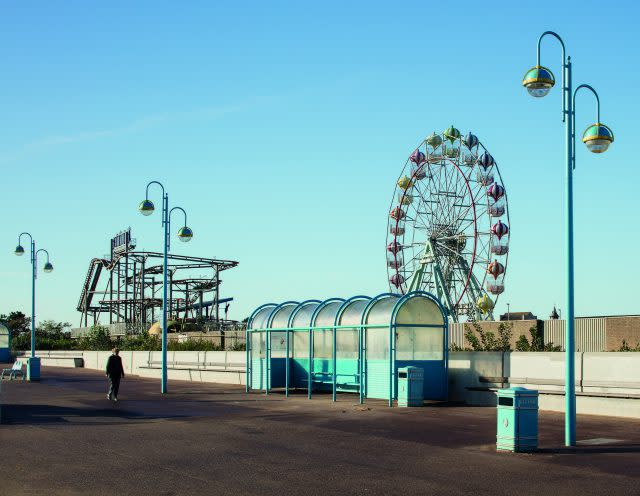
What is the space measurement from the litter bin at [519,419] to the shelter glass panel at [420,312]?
29.6ft

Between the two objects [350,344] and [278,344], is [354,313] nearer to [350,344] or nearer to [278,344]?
[350,344]

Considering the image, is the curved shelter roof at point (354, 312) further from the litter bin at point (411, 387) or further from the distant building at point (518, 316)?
the distant building at point (518, 316)

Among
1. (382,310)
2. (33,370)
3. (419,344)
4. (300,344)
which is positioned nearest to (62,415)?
(382,310)

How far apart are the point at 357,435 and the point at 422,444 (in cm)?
156

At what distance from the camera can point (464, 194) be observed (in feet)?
154

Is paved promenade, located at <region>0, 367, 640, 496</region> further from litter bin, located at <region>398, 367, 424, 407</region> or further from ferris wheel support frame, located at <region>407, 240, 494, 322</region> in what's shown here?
ferris wheel support frame, located at <region>407, 240, 494, 322</region>

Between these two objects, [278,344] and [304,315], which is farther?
[278,344]

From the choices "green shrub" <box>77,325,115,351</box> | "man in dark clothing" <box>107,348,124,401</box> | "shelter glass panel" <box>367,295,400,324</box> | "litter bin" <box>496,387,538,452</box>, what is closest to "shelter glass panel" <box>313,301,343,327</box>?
"shelter glass panel" <box>367,295,400,324</box>

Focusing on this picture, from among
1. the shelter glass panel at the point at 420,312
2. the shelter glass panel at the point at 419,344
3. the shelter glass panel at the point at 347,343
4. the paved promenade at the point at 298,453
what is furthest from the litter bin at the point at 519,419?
the shelter glass panel at the point at 347,343

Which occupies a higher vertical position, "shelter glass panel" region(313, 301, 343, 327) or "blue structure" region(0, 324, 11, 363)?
"shelter glass panel" region(313, 301, 343, 327)

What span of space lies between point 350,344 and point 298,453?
12.4 m

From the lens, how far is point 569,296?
1373 cm

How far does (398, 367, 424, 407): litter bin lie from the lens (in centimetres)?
2081

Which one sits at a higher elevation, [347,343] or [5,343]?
[347,343]
